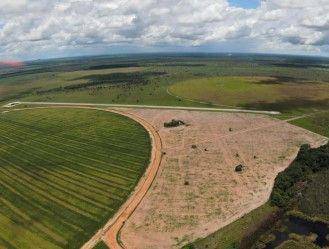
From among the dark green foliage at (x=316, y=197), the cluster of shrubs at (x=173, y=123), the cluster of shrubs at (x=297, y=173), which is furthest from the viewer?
the cluster of shrubs at (x=173, y=123)

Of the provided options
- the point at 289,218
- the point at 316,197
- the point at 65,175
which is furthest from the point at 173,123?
the point at 289,218

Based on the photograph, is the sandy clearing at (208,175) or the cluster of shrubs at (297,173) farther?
the cluster of shrubs at (297,173)

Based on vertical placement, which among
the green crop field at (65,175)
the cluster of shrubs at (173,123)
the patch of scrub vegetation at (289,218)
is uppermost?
the cluster of shrubs at (173,123)

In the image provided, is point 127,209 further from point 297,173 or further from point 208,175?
point 297,173

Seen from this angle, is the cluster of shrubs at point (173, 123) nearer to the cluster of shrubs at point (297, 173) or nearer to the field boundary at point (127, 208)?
the field boundary at point (127, 208)

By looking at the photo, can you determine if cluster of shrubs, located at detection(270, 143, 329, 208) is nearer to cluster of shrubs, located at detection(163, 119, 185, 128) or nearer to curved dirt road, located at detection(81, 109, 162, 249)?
curved dirt road, located at detection(81, 109, 162, 249)

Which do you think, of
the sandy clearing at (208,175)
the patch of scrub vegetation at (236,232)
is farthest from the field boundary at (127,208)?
the patch of scrub vegetation at (236,232)
